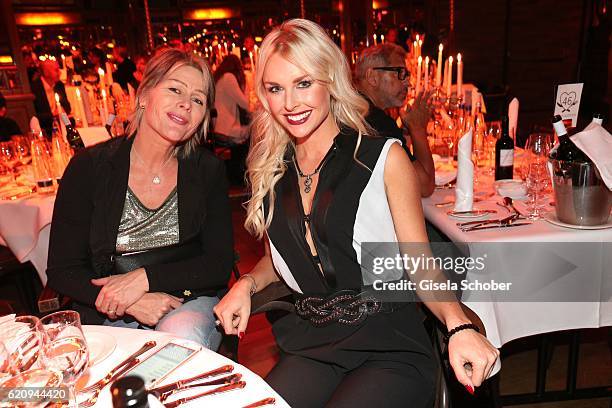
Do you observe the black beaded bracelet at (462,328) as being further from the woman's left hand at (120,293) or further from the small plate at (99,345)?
the woman's left hand at (120,293)

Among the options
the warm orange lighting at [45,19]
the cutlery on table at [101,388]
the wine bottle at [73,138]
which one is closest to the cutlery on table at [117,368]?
the cutlery on table at [101,388]

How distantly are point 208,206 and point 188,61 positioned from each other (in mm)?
587

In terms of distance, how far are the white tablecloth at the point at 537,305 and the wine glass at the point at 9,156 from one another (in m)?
3.07

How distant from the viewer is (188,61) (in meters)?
2.14

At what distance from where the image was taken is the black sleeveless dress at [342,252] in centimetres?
163

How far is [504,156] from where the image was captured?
278cm

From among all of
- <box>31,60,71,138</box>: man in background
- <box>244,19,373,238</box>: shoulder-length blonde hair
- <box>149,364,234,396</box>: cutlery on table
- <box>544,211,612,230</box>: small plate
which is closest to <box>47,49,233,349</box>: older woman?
<box>244,19,373,238</box>: shoulder-length blonde hair

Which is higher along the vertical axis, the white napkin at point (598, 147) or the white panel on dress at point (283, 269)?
the white napkin at point (598, 147)

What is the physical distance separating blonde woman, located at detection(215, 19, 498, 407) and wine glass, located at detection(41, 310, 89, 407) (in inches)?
22.4

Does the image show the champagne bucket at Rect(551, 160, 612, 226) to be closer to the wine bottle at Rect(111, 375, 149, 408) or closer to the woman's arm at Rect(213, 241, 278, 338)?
the woman's arm at Rect(213, 241, 278, 338)

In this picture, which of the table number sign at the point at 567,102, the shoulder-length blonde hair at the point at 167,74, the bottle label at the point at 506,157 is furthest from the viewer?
the bottle label at the point at 506,157

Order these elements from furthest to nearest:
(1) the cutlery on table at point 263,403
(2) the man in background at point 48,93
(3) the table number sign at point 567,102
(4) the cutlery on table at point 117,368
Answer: (2) the man in background at point 48,93
(3) the table number sign at point 567,102
(4) the cutlery on table at point 117,368
(1) the cutlery on table at point 263,403

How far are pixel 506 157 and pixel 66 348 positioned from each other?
2337 mm

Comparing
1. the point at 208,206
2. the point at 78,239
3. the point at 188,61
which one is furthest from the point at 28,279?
the point at 188,61
